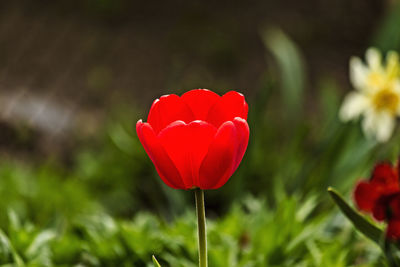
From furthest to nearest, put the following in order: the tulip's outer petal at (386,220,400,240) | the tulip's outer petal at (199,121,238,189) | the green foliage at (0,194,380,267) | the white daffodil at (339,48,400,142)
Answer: the white daffodil at (339,48,400,142) < the green foliage at (0,194,380,267) < the tulip's outer petal at (386,220,400,240) < the tulip's outer petal at (199,121,238,189)

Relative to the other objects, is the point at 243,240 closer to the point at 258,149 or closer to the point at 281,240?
the point at 281,240

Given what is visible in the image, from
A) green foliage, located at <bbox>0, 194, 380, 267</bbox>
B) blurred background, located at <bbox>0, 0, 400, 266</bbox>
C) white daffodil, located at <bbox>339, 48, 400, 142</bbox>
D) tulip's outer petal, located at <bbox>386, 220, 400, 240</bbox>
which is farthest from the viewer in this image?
white daffodil, located at <bbox>339, 48, 400, 142</bbox>

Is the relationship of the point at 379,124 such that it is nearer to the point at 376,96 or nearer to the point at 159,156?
the point at 376,96

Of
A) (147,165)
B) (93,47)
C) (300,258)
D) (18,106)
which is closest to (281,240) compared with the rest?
(300,258)

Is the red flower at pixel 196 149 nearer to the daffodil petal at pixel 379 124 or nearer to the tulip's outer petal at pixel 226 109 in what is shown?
the tulip's outer petal at pixel 226 109

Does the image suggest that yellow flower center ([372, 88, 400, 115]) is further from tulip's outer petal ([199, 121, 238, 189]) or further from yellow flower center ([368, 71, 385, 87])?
tulip's outer petal ([199, 121, 238, 189])

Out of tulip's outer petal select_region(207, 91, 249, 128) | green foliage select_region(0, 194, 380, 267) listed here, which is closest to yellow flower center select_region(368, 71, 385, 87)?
green foliage select_region(0, 194, 380, 267)
